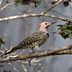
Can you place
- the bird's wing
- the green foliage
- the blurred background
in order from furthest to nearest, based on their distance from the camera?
1. the blurred background
2. the bird's wing
3. the green foliage

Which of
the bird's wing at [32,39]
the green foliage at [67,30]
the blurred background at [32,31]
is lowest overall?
the blurred background at [32,31]

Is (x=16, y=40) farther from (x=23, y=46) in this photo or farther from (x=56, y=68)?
(x=23, y=46)

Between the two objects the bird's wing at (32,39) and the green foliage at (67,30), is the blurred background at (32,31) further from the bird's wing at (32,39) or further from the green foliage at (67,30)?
the green foliage at (67,30)

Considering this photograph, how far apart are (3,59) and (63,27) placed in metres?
0.59

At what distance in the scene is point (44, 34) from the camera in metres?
2.95

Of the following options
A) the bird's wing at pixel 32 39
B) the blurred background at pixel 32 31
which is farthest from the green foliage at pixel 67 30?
the blurred background at pixel 32 31

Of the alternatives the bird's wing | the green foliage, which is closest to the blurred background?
the bird's wing

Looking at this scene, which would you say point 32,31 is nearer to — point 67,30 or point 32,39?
point 32,39

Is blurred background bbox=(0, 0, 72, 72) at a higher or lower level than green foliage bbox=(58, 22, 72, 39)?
lower

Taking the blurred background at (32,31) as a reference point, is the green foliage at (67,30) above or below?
above

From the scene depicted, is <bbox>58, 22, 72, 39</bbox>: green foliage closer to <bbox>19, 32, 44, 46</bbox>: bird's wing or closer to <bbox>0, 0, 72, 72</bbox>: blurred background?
<bbox>19, 32, 44, 46</bbox>: bird's wing

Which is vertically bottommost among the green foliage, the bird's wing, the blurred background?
the blurred background

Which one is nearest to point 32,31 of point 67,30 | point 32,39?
point 32,39

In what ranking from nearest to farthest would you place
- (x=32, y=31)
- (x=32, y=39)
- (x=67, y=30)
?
1. (x=67, y=30)
2. (x=32, y=39)
3. (x=32, y=31)
